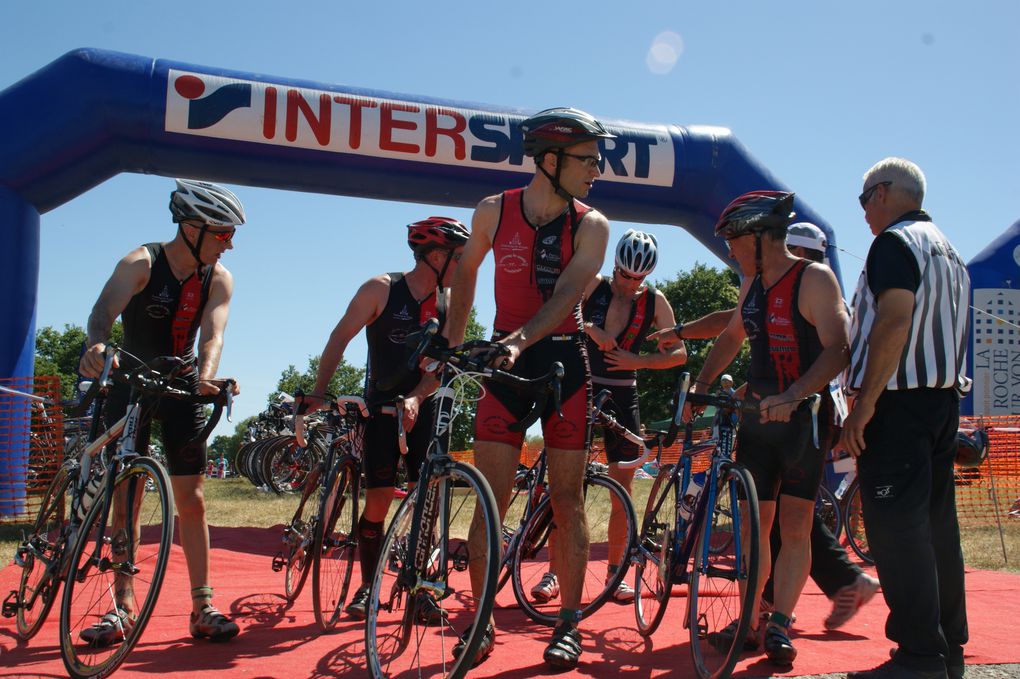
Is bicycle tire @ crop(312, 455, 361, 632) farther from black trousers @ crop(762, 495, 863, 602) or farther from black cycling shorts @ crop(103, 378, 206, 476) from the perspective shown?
black trousers @ crop(762, 495, 863, 602)

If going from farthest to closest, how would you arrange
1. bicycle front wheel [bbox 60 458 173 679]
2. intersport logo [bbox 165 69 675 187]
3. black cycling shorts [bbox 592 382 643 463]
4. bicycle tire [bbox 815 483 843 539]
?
intersport logo [bbox 165 69 675 187] < bicycle tire [bbox 815 483 843 539] < black cycling shorts [bbox 592 382 643 463] < bicycle front wheel [bbox 60 458 173 679]

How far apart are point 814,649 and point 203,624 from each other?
10.2 feet

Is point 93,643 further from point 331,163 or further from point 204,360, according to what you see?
point 331,163

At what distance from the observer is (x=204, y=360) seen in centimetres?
466

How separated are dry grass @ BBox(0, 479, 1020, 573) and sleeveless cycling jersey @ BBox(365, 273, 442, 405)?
3.03 feet

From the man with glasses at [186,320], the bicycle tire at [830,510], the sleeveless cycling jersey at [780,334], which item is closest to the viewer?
the sleeveless cycling jersey at [780,334]

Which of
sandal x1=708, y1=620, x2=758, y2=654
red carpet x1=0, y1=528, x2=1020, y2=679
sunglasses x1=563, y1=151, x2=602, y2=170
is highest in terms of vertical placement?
sunglasses x1=563, y1=151, x2=602, y2=170

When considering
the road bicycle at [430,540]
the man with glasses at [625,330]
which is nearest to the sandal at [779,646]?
the road bicycle at [430,540]

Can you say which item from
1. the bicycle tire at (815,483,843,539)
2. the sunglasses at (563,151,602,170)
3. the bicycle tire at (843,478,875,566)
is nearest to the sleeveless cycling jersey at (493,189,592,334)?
the sunglasses at (563,151,602,170)

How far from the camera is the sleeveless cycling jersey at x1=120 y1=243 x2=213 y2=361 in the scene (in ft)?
15.6

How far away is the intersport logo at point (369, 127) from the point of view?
945 centimetres

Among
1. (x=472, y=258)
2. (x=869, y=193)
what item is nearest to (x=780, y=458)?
(x=869, y=193)

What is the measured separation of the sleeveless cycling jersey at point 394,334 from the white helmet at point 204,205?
1117 mm

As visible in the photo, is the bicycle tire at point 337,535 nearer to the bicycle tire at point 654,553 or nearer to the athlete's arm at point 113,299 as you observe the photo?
the athlete's arm at point 113,299
